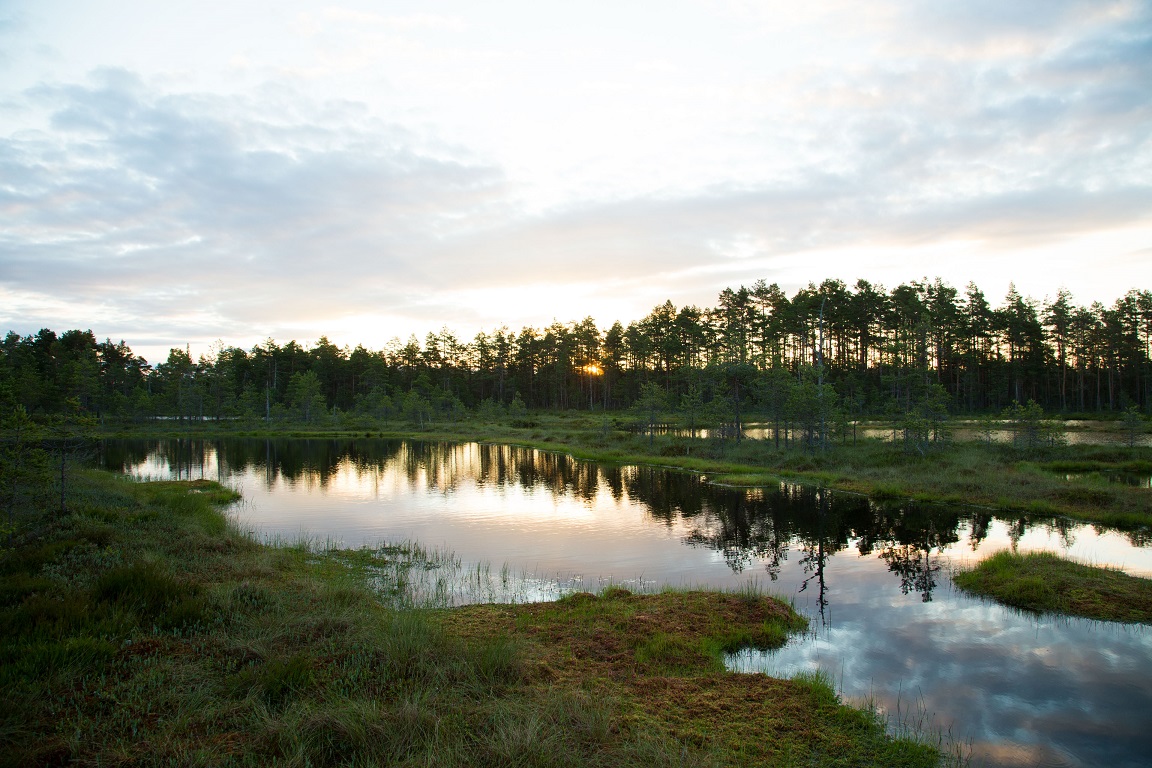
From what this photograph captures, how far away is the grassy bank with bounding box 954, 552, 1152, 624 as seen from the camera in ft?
42.3

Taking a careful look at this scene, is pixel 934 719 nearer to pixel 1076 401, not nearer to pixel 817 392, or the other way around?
pixel 817 392

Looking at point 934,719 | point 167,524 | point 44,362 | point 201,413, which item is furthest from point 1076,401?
point 44,362

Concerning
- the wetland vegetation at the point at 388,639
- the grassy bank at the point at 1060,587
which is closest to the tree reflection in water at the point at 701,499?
the wetland vegetation at the point at 388,639

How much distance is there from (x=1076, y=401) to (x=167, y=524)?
99.8 meters

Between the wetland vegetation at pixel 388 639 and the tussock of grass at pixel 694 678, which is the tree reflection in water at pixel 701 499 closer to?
the wetland vegetation at pixel 388 639

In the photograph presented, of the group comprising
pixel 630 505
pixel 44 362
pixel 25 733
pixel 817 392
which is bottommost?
pixel 630 505

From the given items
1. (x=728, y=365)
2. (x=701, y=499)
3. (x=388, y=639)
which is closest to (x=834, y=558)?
(x=701, y=499)

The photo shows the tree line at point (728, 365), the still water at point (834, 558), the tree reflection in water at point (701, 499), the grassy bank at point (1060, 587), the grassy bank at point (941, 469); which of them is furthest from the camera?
the tree line at point (728, 365)

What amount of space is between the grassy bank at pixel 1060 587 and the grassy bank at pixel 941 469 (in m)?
8.09

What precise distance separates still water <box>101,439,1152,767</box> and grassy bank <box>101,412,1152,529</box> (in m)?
1.40

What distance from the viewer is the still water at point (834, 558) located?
9211mm

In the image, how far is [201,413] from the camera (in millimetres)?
85500

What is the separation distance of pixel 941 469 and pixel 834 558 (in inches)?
660

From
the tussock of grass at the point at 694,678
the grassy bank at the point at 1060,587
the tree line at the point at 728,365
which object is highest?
the tree line at the point at 728,365
